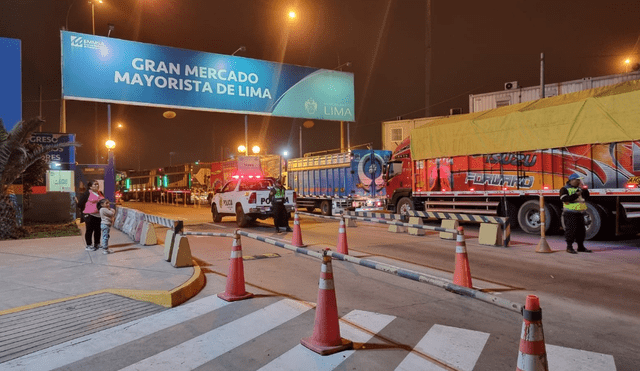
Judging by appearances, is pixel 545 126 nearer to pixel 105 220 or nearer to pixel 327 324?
pixel 327 324

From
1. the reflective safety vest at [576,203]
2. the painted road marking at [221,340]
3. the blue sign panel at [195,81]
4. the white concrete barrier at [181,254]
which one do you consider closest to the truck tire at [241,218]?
the blue sign panel at [195,81]

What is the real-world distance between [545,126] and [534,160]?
1.07m

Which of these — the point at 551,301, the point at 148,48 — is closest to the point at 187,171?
the point at 148,48

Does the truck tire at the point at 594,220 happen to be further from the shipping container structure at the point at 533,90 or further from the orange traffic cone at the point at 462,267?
the shipping container structure at the point at 533,90

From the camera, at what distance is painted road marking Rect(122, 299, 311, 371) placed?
4266 millimetres

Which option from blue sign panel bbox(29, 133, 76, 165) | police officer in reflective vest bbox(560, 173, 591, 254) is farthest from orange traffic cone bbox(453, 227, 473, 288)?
blue sign panel bbox(29, 133, 76, 165)

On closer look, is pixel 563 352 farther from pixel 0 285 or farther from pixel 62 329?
pixel 0 285

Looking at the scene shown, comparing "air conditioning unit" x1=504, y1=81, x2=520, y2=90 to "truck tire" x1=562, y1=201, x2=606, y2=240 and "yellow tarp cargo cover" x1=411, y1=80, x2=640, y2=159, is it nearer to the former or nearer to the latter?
"yellow tarp cargo cover" x1=411, y1=80, x2=640, y2=159

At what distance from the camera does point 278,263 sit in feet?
31.0

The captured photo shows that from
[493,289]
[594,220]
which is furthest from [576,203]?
[493,289]

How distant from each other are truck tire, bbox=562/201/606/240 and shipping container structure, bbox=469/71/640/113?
20.3m

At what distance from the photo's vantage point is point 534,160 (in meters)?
14.0

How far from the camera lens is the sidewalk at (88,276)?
252 inches

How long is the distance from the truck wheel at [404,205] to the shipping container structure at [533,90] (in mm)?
17132
